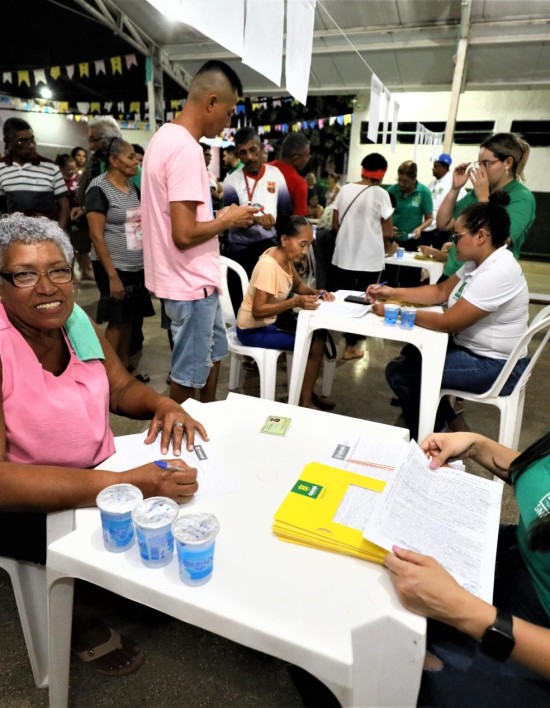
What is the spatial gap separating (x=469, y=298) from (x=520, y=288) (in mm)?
238

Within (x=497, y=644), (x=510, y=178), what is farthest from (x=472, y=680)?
(x=510, y=178)

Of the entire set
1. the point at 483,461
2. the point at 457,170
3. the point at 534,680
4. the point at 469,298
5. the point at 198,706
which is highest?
the point at 457,170

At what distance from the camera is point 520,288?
1.95 m

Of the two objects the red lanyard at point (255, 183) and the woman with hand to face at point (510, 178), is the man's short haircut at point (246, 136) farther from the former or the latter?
the woman with hand to face at point (510, 178)

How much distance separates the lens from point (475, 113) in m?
8.96

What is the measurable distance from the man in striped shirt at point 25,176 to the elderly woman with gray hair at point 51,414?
2.85 metres

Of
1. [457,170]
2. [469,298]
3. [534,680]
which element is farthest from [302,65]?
[534,680]

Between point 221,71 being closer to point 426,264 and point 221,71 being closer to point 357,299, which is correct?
point 357,299

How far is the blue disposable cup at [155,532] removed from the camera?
29.7 inches

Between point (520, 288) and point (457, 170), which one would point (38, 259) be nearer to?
point (520, 288)

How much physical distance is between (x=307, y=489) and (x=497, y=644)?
1.36 ft

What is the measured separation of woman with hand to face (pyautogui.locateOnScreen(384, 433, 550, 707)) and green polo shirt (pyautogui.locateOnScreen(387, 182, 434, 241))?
3895 mm

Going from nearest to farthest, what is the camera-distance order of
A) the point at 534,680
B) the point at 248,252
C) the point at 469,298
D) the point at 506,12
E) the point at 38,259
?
the point at 534,680 → the point at 38,259 → the point at 469,298 → the point at 248,252 → the point at 506,12

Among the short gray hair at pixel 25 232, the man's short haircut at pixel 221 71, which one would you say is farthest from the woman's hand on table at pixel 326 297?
the short gray hair at pixel 25 232
